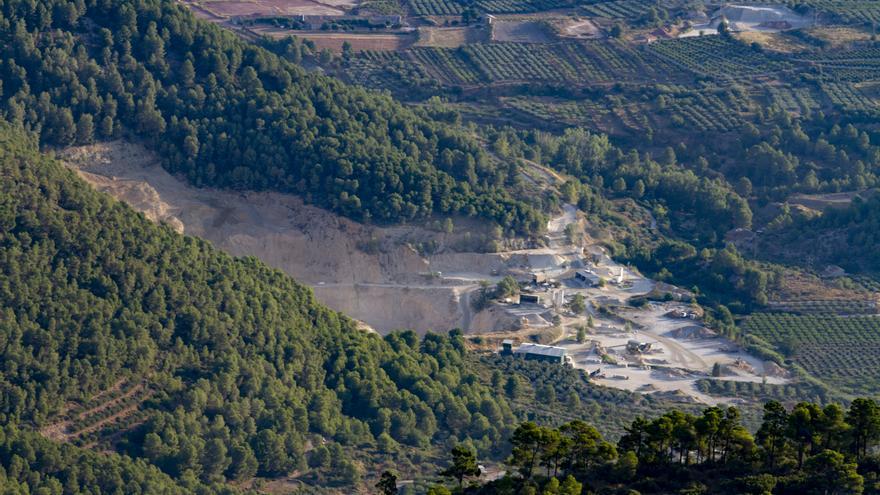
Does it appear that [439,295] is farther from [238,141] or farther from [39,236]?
[39,236]

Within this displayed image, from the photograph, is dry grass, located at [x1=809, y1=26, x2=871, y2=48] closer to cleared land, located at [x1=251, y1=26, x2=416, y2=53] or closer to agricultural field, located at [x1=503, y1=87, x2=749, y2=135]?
agricultural field, located at [x1=503, y1=87, x2=749, y2=135]

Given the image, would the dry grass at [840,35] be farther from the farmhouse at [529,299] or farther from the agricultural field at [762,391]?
the agricultural field at [762,391]

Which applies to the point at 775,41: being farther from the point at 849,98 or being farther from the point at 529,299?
the point at 529,299

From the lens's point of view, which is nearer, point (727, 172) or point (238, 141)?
point (238, 141)

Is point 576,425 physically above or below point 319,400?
above

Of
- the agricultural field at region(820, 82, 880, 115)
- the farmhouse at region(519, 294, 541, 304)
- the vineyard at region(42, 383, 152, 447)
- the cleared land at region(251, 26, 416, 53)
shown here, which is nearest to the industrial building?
the farmhouse at region(519, 294, 541, 304)

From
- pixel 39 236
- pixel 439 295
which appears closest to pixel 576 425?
pixel 39 236

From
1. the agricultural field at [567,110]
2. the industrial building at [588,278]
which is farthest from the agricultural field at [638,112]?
the industrial building at [588,278]
